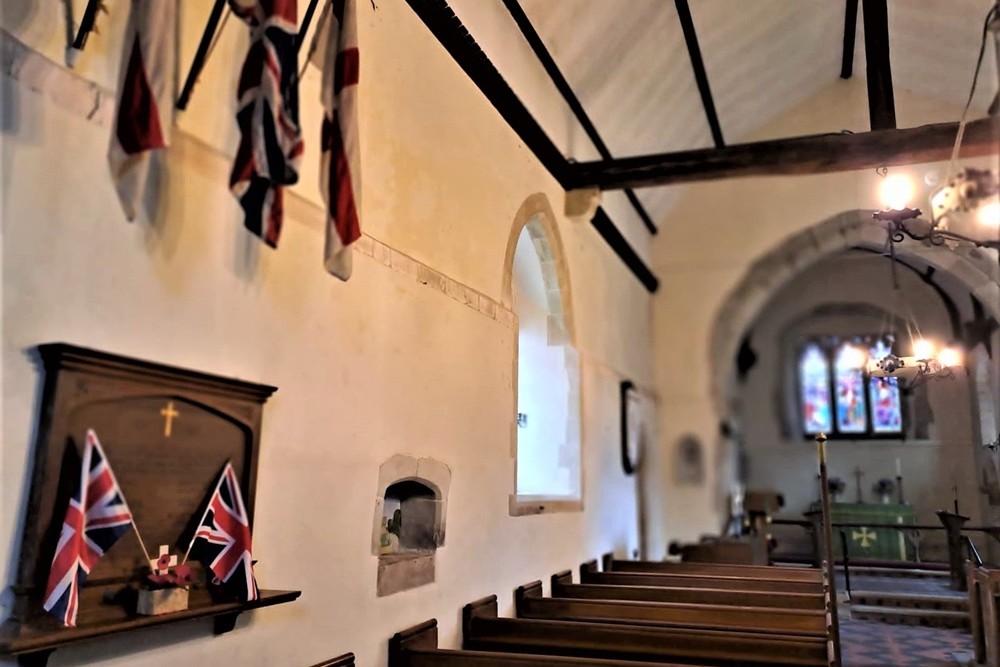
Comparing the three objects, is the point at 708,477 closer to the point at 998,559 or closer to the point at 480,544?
the point at 998,559

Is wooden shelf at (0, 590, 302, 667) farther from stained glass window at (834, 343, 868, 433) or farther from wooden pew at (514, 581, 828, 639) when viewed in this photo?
Answer: stained glass window at (834, 343, 868, 433)

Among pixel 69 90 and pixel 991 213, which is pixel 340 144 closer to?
pixel 69 90

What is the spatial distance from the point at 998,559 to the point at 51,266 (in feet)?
17.0

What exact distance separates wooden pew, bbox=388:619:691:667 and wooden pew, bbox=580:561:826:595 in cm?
213

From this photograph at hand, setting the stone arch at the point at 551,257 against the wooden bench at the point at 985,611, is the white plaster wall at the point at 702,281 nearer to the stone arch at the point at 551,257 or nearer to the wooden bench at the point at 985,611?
the stone arch at the point at 551,257

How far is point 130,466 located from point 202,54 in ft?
4.18

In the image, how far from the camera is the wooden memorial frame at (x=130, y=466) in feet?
6.30

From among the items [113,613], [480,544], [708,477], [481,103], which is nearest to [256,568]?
[113,613]

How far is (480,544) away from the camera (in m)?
4.48

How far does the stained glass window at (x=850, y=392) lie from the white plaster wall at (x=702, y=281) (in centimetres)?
152

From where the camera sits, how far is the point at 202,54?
7.89 feet

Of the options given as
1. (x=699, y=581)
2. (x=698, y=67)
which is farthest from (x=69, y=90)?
(x=698, y=67)

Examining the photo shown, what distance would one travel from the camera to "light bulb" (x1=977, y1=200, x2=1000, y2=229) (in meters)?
2.21

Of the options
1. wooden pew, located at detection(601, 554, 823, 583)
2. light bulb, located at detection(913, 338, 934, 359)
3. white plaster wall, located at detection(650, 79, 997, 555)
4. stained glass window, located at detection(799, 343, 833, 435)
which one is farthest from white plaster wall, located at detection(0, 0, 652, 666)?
stained glass window, located at detection(799, 343, 833, 435)
